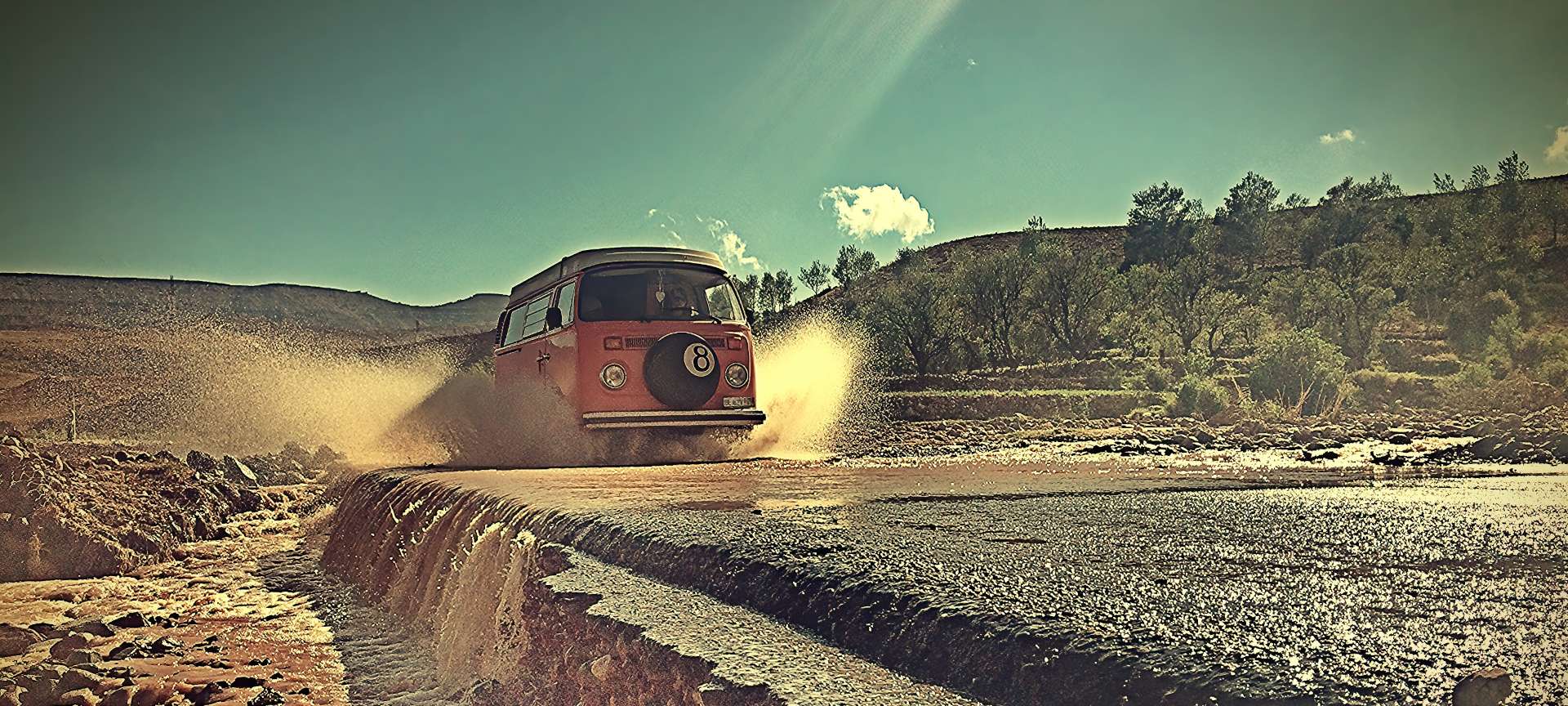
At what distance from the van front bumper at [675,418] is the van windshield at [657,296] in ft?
3.54

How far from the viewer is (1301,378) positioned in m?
30.5

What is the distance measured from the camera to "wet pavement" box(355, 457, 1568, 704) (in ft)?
7.25

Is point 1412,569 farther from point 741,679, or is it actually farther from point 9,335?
point 9,335

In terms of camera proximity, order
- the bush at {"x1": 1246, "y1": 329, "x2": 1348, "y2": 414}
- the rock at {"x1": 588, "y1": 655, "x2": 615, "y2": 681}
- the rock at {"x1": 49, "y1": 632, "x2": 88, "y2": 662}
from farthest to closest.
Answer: the bush at {"x1": 1246, "y1": 329, "x2": 1348, "y2": 414}
the rock at {"x1": 49, "y1": 632, "x2": 88, "y2": 662}
the rock at {"x1": 588, "y1": 655, "x2": 615, "y2": 681}

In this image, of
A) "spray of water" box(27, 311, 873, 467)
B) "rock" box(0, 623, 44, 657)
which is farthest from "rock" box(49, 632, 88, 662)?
"spray of water" box(27, 311, 873, 467)

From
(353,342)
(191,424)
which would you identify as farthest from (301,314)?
(191,424)

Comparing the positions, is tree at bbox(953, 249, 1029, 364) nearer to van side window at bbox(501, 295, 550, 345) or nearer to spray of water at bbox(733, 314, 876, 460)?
spray of water at bbox(733, 314, 876, 460)

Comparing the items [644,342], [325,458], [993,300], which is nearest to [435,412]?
[325,458]

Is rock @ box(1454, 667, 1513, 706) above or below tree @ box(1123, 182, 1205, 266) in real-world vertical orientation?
below

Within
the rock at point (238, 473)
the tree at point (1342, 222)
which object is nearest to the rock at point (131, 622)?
the rock at point (238, 473)

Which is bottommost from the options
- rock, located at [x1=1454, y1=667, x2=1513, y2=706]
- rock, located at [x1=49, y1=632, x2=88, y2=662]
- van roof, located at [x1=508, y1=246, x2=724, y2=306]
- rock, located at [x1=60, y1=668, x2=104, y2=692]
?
rock, located at [x1=60, y1=668, x2=104, y2=692]

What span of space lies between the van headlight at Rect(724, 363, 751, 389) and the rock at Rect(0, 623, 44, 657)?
24.9 feet

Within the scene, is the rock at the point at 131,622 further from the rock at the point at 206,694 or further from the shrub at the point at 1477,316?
the shrub at the point at 1477,316

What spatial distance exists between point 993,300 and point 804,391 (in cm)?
4337
